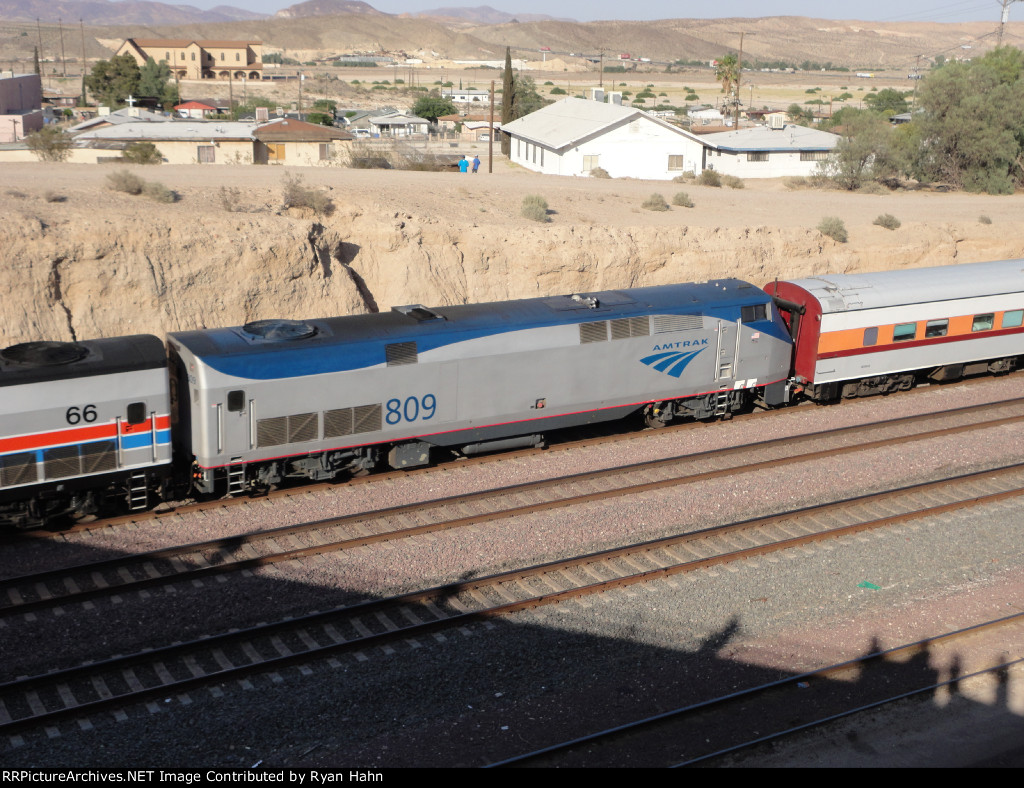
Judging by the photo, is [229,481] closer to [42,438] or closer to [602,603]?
[42,438]

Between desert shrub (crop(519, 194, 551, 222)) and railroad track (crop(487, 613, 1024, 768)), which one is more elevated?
desert shrub (crop(519, 194, 551, 222))

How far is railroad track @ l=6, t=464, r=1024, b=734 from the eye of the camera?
13.4 metres

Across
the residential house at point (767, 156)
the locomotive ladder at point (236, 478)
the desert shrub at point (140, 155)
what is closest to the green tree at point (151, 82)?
the residential house at point (767, 156)

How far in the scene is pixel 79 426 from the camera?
1712 centimetres

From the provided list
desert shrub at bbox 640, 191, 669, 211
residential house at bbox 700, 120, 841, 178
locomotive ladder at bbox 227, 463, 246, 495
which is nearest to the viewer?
locomotive ladder at bbox 227, 463, 246, 495

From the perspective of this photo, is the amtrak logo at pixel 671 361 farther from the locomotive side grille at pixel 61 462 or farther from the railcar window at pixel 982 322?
the locomotive side grille at pixel 61 462

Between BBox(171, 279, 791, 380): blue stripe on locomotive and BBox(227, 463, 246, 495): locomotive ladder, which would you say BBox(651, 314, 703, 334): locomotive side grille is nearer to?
BBox(171, 279, 791, 380): blue stripe on locomotive

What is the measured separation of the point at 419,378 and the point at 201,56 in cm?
17954

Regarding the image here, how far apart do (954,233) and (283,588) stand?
121 ft

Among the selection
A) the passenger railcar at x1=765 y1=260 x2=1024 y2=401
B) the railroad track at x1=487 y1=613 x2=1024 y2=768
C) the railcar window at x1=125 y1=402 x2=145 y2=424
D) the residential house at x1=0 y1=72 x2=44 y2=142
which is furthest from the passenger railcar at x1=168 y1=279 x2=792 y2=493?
the residential house at x1=0 y1=72 x2=44 y2=142

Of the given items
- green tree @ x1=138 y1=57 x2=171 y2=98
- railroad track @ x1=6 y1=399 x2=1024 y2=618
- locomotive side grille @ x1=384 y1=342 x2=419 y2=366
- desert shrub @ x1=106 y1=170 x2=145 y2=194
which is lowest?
railroad track @ x1=6 y1=399 x2=1024 y2=618

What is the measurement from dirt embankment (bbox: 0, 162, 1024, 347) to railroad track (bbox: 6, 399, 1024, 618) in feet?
35.1

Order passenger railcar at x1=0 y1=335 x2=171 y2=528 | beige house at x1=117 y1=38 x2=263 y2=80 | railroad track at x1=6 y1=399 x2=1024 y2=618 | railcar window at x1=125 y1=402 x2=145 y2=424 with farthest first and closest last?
1. beige house at x1=117 y1=38 x2=263 y2=80
2. railcar window at x1=125 y1=402 x2=145 y2=424
3. passenger railcar at x1=0 y1=335 x2=171 y2=528
4. railroad track at x1=6 y1=399 x2=1024 y2=618

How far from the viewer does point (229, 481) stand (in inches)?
742
